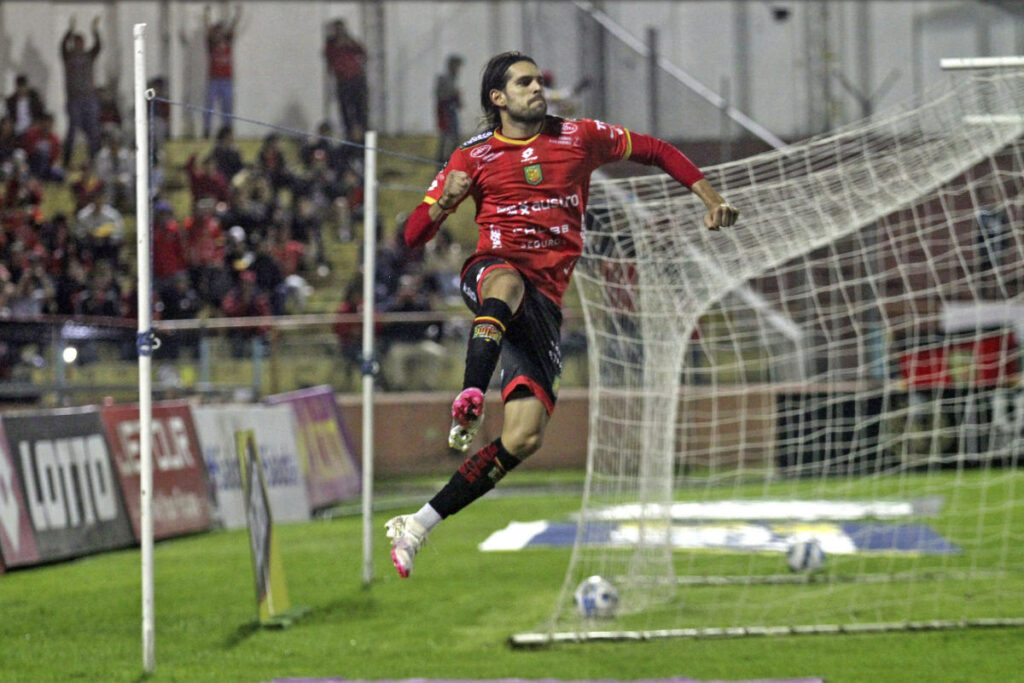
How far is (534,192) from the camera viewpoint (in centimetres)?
605

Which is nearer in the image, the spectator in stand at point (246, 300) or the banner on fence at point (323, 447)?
the banner on fence at point (323, 447)

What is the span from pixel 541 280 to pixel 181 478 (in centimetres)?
920

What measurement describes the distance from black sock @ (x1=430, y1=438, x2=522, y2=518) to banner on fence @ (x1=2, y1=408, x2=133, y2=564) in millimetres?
7384

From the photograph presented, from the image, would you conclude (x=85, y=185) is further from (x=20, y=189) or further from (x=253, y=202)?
(x=253, y=202)

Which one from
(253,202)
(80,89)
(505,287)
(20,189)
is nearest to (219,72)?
(80,89)

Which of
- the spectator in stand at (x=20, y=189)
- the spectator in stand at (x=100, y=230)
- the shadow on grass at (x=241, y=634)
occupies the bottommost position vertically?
the shadow on grass at (x=241, y=634)

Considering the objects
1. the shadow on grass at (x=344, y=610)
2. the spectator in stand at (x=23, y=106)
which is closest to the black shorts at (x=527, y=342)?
the shadow on grass at (x=344, y=610)

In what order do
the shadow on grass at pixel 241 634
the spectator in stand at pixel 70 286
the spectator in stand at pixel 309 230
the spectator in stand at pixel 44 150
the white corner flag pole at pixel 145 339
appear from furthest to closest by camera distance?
the spectator in stand at pixel 44 150 → the spectator in stand at pixel 309 230 → the spectator in stand at pixel 70 286 → the shadow on grass at pixel 241 634 → the white corner flag pole at pixel 145 339

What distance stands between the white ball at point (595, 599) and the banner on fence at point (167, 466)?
19.3 feet

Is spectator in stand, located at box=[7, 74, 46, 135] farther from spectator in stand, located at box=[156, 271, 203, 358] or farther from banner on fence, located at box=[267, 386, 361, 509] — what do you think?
banner on fence, located at box=[267, 386, 361, 509]

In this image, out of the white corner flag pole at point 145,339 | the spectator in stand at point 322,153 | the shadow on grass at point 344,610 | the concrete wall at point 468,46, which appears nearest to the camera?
the white corner flag pole at point 145,339

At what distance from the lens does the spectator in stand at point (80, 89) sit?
23.5 metres

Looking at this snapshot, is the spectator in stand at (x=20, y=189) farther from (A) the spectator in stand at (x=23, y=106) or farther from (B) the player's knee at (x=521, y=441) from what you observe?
(B) the player's knee at (x=521, y=441)

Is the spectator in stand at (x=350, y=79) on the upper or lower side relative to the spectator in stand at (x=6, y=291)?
upper
